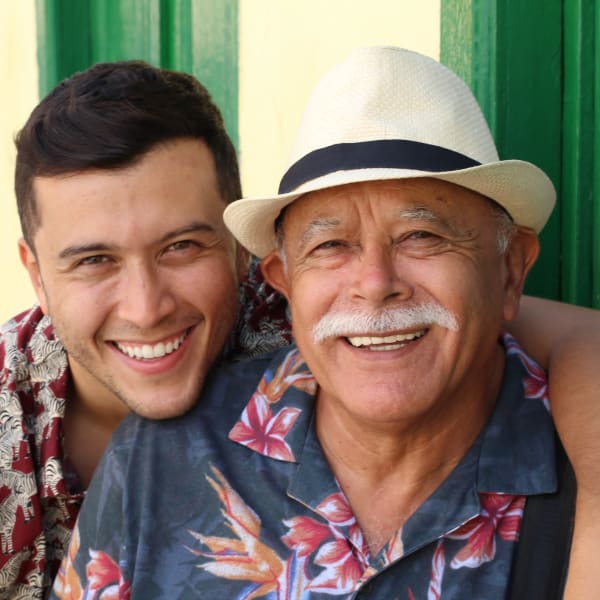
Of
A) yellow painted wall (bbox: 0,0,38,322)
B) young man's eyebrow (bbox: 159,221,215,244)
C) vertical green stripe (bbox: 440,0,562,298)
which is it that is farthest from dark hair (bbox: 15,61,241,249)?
yellow painted wall (bbox: 0,0,38,322)

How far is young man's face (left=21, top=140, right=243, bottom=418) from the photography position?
265 centimetres

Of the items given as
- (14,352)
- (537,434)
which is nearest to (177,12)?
(14,352)

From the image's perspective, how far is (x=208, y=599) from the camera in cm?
230

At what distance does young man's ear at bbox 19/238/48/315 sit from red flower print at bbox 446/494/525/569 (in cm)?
132

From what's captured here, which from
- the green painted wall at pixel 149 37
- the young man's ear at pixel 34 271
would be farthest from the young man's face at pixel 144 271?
the green painted wall at pixel 149 37

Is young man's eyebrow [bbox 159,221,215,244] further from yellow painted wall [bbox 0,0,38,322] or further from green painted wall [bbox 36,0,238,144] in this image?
yellow painted wall [bbox 0,0,38,322]

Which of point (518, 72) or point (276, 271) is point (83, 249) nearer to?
point (276, 271)

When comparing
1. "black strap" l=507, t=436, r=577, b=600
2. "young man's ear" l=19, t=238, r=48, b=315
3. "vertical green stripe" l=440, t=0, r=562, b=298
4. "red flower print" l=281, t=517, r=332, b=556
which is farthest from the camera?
"young man's ear" l=19, t=238, r=48, b=315

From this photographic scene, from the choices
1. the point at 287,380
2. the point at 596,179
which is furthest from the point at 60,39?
the point at 596,179

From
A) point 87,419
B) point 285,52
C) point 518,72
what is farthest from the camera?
point 285,52

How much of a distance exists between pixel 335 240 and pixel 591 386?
606 mm

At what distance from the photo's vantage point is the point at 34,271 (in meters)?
3.00

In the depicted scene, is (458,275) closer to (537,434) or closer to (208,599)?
(537,434)

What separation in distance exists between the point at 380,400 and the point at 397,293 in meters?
0.23
